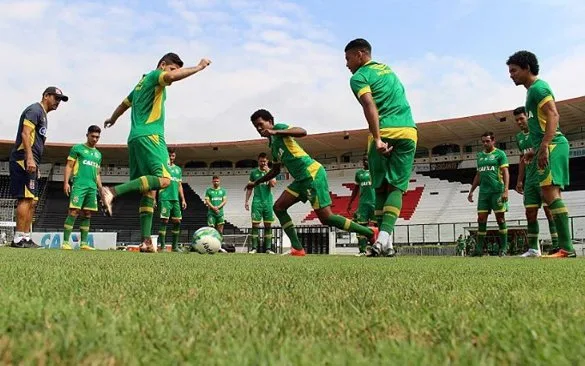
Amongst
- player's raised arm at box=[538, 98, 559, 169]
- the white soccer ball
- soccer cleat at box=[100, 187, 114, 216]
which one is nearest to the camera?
soccer cleat at box=[100, 187, 114, 216]

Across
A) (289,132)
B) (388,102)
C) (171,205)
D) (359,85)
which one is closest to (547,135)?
(388,102)

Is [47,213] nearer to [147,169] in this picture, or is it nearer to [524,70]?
[147,169]

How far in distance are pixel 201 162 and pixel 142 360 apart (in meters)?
38.5

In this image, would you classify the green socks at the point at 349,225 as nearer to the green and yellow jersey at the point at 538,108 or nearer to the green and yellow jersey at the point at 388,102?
the green and yellow jersey at the point at 388,102

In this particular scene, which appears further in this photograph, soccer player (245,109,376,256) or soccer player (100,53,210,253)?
soccer player (100,53,210,253)

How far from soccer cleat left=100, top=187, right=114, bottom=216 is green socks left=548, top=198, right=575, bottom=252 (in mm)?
4788

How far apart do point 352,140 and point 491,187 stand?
23.9 m

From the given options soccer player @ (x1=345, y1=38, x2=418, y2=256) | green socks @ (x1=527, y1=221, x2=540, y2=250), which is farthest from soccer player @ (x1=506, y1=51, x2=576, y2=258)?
soccer player @ (x1=345, y1=38, x2=418, y2=256)

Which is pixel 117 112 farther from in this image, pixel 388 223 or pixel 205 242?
pixel 388 223

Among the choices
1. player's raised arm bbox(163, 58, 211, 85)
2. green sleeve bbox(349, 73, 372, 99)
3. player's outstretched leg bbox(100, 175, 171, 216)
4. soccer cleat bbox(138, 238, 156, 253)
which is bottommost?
soccer cleat bbox(138, 238, 156, 253)

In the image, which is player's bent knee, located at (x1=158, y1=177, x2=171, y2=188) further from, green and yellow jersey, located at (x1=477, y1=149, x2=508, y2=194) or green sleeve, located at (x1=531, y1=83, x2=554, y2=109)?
green and yellow jersey, located at (x1=477, y1=149, x2=508, y2=194)

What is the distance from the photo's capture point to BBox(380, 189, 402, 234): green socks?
4902 mm

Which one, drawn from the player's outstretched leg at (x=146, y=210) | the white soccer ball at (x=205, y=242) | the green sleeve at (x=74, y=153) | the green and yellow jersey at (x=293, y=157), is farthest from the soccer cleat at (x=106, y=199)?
the green sleeve at (x=74, y=153)

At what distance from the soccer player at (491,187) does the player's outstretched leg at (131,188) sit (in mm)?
5794
